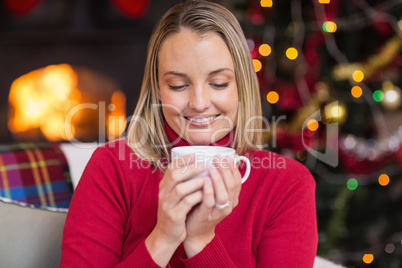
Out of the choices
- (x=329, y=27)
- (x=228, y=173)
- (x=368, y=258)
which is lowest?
(x=368, y=258)

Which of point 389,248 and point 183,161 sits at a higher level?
point 183,161

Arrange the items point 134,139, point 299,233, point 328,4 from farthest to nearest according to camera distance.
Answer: point 328,4 → point 134,139 → point 299,233

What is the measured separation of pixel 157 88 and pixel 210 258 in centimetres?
45

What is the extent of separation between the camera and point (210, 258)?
0.90m

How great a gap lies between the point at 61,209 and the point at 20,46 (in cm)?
231

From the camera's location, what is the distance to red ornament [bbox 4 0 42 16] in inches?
122

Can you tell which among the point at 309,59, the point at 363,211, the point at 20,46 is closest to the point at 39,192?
the point at 309,59

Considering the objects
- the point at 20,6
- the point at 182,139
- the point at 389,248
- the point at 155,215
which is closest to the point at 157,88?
the point at 182,139

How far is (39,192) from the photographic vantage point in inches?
48.8

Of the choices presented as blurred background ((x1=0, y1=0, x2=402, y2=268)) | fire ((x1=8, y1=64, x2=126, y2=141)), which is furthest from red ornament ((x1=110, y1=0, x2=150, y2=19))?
blurred background ((x1=0, y1=0, x2=402, y2=268))

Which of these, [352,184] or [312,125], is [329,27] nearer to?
[312,125]

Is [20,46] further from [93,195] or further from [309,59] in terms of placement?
[93,195]

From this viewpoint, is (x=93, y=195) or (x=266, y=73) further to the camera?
(x=266, y=73)

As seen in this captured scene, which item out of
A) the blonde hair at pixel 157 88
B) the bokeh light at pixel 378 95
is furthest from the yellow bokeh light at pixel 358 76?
the blonde hair at pixel 157 88
